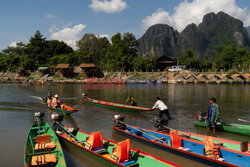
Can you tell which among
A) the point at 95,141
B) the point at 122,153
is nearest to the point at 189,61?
the point at 95,141

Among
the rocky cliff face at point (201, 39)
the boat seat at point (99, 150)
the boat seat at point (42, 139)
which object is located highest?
the rocky cliff face at point (201, 39)

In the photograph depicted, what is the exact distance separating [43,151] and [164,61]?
241 feet

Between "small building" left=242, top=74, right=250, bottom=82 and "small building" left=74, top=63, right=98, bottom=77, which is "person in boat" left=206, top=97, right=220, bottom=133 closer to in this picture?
"small building" left=242, top=74, right=250, bottom=82

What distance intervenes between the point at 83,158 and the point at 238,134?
32.9ft

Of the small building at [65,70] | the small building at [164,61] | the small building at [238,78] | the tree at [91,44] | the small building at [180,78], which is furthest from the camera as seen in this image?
the tree at [91,44]

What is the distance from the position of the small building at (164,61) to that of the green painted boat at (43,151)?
2790 inches

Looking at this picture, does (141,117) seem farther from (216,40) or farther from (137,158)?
(216,40)

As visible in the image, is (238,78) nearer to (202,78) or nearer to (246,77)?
(246,77)

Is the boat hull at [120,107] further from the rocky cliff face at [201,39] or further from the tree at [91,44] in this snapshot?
the rocky cliff face at [201,39]

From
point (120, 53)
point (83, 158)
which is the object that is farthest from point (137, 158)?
point (120, 53)

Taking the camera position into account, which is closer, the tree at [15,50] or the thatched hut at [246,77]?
the thatched hut at [246,77]

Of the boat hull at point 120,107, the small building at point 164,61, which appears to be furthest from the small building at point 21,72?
the boat hull at point 120,107

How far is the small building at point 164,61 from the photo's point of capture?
7875 centimetres

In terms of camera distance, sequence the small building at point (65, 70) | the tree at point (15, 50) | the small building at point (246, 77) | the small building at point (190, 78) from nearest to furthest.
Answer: the small building at point (246, 77) < the small building at point (190, 78) < the small building at point (65, 70) < the tree at point (15, 50)
